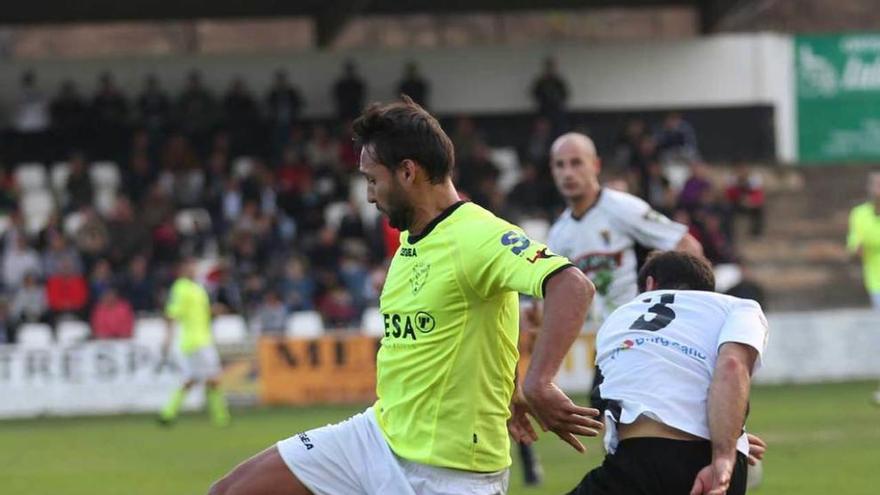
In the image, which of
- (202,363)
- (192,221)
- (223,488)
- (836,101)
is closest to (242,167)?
(192,221)

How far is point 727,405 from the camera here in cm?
600

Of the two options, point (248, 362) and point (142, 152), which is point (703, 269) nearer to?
point (248, 362)

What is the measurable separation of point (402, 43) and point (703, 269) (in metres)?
38.5

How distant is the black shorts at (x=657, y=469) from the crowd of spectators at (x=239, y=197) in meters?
18.5

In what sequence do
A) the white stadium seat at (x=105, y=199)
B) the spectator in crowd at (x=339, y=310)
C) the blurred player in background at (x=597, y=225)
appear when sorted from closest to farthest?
1. the blurred player in background at (x=597, y=225)
2. the spectator in crowd at (x=339, y=310)
3. the white stadium seat at (x=105, y=199)

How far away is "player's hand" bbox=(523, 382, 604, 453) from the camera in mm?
5582

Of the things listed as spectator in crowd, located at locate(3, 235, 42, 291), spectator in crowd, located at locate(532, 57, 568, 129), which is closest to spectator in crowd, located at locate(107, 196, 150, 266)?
spectator in crowd, located at locate(3, 235, 42, 291)

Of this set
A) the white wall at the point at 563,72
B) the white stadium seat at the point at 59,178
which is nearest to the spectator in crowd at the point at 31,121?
the white stadium seat at the point at 59,178

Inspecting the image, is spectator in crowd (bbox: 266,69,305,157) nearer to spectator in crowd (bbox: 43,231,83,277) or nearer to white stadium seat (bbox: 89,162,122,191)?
white stadium seat (bbox: 89,162,122,191)

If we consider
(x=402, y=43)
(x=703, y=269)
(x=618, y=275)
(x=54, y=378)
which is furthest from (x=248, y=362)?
(x=402, y=43)

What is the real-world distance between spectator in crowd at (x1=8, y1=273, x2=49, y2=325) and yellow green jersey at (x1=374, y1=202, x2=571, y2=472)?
20539 millimetres

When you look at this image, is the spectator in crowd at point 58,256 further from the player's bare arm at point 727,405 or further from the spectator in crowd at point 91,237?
the player's bare arm at point 727,405

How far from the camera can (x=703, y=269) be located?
6422 mm

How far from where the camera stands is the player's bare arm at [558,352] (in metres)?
5.59
